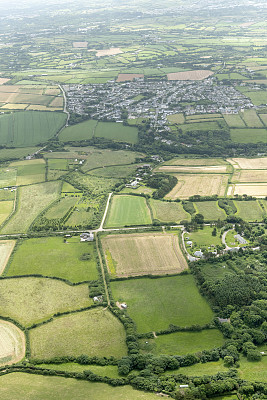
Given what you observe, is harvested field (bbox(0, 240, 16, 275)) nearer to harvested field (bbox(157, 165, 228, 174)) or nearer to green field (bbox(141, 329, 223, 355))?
green field (bbox(141, 329, 223, 355))

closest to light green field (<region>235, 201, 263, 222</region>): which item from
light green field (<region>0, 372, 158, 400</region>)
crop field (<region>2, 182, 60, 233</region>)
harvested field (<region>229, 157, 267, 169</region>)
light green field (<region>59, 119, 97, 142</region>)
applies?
harvested field (<region>229, 157, 267, 169</region>)

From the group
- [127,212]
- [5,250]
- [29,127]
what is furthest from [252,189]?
[29,127]

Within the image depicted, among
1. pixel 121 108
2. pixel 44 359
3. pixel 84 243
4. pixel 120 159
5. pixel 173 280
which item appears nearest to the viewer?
pixel 44 359

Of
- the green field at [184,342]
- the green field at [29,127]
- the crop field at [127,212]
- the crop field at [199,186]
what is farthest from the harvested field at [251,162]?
the green field at [29,127]

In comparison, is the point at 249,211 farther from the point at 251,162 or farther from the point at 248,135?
the point at 248,135

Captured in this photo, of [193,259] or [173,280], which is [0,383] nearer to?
[173,280]

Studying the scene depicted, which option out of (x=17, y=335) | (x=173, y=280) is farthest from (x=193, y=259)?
(x=17, y=335)

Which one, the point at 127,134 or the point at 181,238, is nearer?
the point at 181,238
